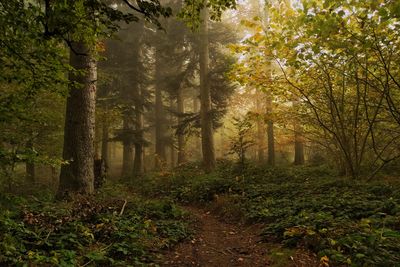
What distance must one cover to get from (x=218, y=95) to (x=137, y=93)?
19.5ft

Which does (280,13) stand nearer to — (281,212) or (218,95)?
(281,212)

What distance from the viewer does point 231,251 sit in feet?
17.9

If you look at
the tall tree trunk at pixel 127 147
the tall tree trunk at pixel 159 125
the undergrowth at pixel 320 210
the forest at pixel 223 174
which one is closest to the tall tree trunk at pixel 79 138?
the forest at pixel 223 174

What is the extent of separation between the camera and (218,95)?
17.1m

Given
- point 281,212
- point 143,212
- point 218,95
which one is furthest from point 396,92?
point 218,95

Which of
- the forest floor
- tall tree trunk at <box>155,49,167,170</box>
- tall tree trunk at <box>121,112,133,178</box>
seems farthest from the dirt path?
tall tree trunk at <box>155,49,167,170</box>

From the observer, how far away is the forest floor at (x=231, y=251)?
461 cm

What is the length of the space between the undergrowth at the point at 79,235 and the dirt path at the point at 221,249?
277mm

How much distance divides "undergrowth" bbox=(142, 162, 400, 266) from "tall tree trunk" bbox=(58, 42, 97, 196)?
12.4 ft

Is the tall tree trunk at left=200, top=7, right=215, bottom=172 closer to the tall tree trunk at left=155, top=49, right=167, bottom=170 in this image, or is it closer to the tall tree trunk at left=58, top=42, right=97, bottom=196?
the tall tree trunk at left=155, top=49, right=167, bottom=170

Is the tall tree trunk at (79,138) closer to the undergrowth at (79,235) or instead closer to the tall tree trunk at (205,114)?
the undergrowth at (79,235)

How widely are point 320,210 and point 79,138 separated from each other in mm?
5646

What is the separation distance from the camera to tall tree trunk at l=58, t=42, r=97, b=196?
743cm

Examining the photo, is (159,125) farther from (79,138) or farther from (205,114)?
(79,138)
